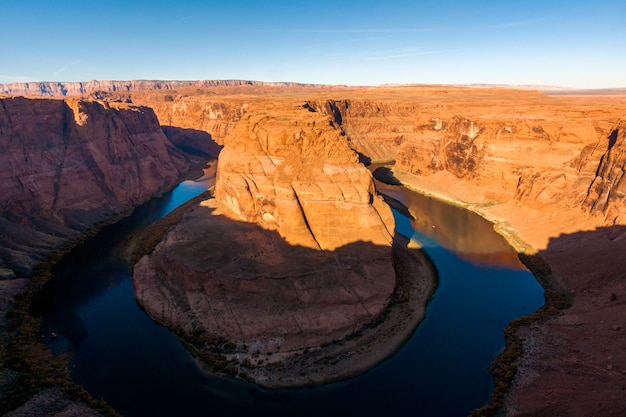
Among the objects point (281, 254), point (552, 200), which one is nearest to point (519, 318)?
point (281, 254)

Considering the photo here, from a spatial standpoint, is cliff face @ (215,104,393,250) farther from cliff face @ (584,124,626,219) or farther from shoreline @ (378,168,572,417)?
cliff face @ (584,124,626,219)

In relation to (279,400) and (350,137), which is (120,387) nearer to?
(279,400)

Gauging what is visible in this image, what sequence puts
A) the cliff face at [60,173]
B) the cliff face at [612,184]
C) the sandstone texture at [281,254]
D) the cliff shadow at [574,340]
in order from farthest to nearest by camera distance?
the cliff face at [60,173] < the cliff face at [612,184] < the sandstone texture at [281,254] < the cliff shadow at [574,340]

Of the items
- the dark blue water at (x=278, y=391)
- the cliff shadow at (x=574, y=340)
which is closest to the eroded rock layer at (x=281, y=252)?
the dark blue water at (x=278, y=391)

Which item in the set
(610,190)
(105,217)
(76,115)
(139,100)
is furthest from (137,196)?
(139,100)

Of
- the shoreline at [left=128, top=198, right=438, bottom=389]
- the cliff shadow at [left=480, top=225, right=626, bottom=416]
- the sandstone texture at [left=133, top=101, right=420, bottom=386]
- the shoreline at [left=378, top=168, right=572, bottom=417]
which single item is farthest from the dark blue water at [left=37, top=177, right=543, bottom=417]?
the sandstone texture at [left=133, top=101, right=420, bottom=386]

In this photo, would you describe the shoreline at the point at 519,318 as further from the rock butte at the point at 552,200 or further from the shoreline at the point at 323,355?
the shoreline at the point at 323,355

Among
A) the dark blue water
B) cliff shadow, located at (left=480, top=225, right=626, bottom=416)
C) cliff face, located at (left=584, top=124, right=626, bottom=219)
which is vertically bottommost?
the dark blue water
